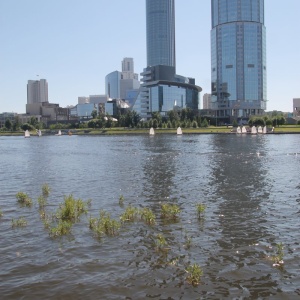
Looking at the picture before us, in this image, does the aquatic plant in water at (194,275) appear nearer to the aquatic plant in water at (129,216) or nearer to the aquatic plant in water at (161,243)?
the aquatic plant in water at (161,243)

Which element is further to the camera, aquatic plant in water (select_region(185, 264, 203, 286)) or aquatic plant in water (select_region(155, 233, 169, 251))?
aquatic plant in water (select_region(155, 233, 169, 251))

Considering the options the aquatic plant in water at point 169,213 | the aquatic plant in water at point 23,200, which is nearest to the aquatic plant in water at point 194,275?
the aquatic plant in water at point 169,213

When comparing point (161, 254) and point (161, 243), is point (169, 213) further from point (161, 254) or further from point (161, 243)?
Result: point (161, 254)

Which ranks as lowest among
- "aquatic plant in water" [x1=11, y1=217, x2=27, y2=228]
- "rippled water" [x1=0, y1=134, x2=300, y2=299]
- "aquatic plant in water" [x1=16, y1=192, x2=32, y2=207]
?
"rippled water" [x1=0, y1=134, x2=300, y2=299]

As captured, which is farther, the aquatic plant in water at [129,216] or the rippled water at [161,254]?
the aquatic plant in water at [129,216]

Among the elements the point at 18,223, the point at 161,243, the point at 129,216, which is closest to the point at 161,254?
the point at 161,243

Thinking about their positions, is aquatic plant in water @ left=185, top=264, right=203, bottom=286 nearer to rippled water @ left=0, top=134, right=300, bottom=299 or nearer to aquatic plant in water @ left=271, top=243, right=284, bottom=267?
rippled water @ left=0, top=134, right=300, bottom=299

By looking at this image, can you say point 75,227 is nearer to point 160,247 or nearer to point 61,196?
point 160,247

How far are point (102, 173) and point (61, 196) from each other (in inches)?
627

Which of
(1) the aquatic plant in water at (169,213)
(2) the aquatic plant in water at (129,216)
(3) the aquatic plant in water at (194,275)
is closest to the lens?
(3) the aquatic plant in water at (194,275)

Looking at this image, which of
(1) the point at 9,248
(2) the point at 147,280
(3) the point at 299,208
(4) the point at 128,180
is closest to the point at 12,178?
(4) the point at 128,180

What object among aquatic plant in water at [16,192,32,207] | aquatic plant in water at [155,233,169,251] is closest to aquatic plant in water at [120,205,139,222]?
aquatic plant in water at [155,233,169,251]

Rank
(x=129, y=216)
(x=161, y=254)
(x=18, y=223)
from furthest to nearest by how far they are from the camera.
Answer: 1. (x=129, y=216)
2. (x=18, y=223)
3. (x=161, y=254)

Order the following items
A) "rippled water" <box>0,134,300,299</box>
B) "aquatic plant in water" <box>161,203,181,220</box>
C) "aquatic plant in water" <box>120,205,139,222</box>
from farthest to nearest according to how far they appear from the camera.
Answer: "aquatic plant in water" <box>161,203,181,220</box> → "aquatic plant in water" <box>120,205,139,222</box> → "rippled water" <box>0,134,300,299</box>
